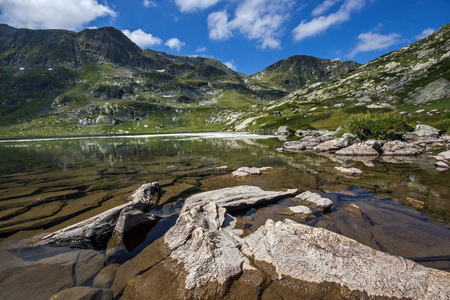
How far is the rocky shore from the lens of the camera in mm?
5383

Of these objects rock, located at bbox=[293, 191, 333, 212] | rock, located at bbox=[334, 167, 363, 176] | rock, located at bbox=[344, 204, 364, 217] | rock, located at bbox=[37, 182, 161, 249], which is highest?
rock, located at bbox=[37, 182, 161, 249]

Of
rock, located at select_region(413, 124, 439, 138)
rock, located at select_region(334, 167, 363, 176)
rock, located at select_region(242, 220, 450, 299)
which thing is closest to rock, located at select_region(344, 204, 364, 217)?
rock, located at select_region(242, 220, 450, 299)

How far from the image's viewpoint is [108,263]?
7.36 m

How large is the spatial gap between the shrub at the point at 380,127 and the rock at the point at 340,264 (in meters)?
42.4

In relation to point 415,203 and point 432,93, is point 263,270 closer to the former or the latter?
point 415,203

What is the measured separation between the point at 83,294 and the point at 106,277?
41.7 inches

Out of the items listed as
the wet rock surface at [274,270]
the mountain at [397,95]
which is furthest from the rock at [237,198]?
the mountain at [397,95]

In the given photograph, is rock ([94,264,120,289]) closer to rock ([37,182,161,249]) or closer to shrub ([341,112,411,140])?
rock ([37,182,161,249])

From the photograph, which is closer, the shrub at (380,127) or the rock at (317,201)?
the rock at (317,201)

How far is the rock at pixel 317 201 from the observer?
1120 cm

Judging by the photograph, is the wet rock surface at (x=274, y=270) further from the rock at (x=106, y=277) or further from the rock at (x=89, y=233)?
the rock at (x=89, y=233)

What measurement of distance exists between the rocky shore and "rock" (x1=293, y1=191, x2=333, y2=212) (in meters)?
4.76

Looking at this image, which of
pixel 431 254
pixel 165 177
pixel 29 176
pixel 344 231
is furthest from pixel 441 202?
pixel 29 176

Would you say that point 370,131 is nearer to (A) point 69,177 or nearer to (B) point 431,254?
(B) point 431,254
